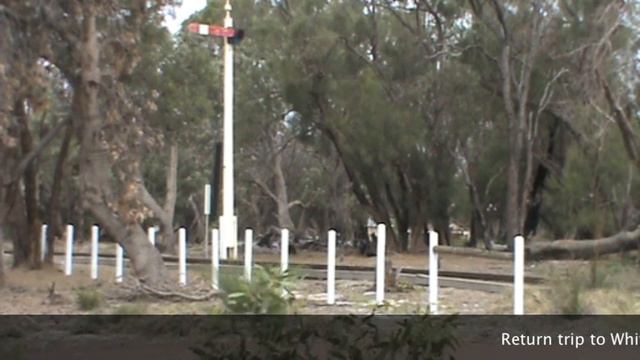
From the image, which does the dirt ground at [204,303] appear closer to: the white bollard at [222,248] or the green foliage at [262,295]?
the white bollard at [222,248]

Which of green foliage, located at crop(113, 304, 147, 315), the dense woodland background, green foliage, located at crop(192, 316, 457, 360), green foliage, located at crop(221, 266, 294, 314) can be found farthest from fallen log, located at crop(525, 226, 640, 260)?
green foliage, located at crop(192, 316, 457, 360)

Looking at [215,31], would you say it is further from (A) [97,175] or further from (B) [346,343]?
(B) [346,343]

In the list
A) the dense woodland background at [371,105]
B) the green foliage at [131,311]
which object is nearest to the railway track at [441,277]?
the dense woodland background at [371,105]

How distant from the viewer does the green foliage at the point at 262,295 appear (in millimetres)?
8781

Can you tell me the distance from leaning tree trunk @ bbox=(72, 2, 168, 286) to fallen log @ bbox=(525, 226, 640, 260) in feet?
23.8

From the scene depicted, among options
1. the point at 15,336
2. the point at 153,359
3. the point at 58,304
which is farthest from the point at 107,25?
the point at 153,359

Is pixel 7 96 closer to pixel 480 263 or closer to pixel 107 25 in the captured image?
pixel 107 25

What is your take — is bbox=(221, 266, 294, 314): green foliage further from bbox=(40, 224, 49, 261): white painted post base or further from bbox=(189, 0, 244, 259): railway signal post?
bbox=(40, 224, 49, 261): white painted post base

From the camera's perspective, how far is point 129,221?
17.7 metres

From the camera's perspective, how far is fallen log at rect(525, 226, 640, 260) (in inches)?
693

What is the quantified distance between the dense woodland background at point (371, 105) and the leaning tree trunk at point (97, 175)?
4 centimetres

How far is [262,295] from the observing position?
9000 mm

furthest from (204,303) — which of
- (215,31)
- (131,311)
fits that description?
(215,31)

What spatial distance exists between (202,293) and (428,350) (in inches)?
427
